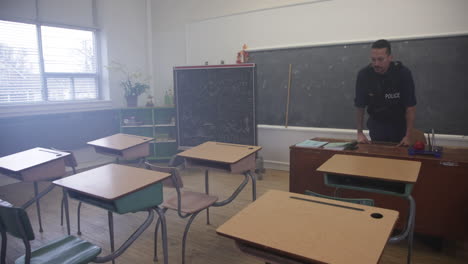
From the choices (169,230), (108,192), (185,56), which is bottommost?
(169,230)

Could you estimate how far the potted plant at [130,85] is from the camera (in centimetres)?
543

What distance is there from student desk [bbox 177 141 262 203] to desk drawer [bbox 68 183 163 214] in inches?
23.4

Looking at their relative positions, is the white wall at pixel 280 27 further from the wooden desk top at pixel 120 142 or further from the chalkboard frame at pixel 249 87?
the wooden desk top at pixel 120 142

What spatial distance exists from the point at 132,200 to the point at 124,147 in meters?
1.28

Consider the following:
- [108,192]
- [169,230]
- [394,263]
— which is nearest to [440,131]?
[394,263]

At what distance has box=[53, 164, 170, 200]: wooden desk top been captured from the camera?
1813 millimetres

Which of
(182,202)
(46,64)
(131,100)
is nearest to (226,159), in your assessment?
(182,202)

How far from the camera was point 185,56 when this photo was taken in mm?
5668

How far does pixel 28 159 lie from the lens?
2730 millimetres

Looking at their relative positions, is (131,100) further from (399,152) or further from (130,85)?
(399,152)

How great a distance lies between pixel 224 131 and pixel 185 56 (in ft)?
6.49

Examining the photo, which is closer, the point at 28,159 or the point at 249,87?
the point at 28,159

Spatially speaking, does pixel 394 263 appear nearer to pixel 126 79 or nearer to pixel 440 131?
pixel 440 131

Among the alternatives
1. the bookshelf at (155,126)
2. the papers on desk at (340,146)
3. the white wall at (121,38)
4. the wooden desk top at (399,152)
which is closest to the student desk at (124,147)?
the papers on desk at (340,146)
